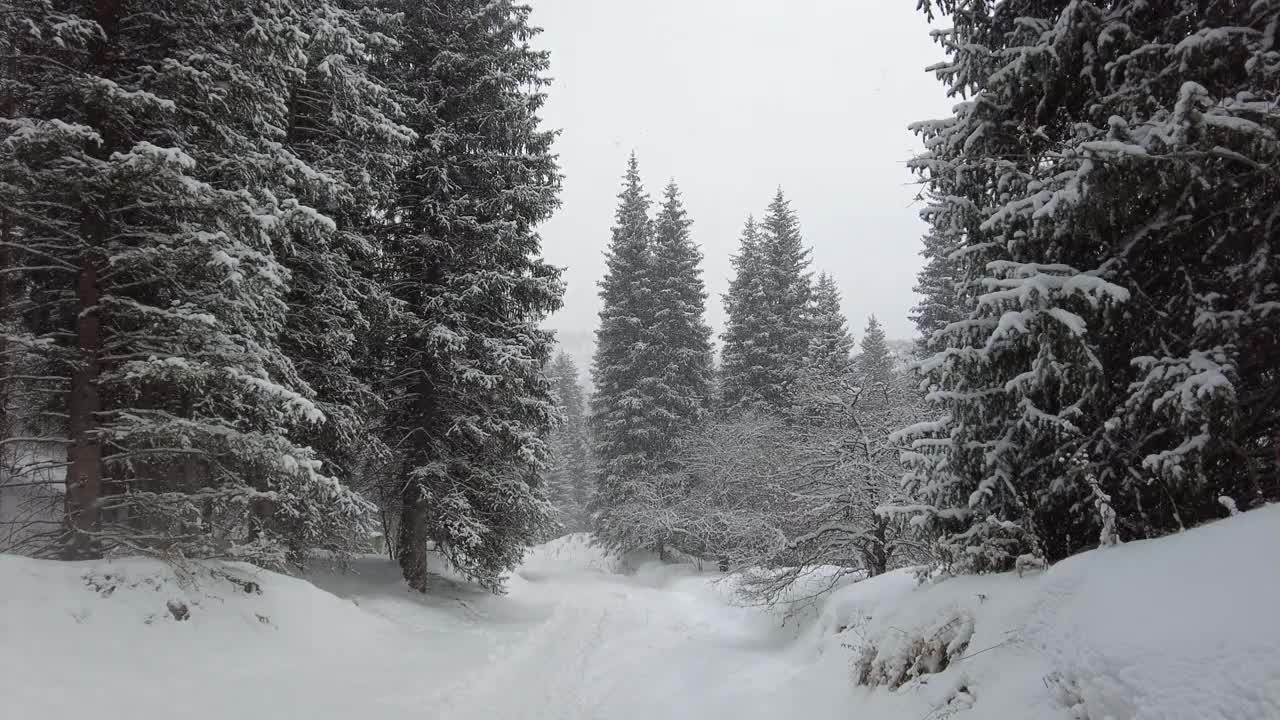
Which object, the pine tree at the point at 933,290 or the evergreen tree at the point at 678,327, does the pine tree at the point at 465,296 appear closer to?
the evergreen tree at the point at 678,327

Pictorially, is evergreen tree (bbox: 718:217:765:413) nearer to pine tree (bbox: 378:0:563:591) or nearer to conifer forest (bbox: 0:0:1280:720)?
conifer forest (bbox: 0:0:1280:720)

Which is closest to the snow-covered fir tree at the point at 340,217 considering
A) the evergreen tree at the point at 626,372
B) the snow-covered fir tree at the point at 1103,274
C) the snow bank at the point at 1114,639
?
the snow-covered fir tree at the point at 1103,274

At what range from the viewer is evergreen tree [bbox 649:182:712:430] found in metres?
24.8

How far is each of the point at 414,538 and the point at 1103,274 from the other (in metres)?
12.5

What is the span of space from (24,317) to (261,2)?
5139 millimetres

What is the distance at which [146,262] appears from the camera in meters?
6.82

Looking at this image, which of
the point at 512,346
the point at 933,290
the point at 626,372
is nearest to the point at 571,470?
the point at 626,372

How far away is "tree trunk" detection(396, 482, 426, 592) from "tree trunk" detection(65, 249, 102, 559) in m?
5.70

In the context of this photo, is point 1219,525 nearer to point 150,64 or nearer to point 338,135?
point 150,64

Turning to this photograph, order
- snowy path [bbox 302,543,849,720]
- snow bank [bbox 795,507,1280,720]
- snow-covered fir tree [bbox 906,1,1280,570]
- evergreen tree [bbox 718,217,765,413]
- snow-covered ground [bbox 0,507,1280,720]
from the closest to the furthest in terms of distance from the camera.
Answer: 1. snow bank [bbox 795,507,1280,720]
2. snow-covered ground [bbox 0,507,1280,720]
3. snow-covered fir tree [bbox 906,1,1280,570]
4. snowy path [bbox 302,543,849,720]
5. evergreen tree [bbox 718,217,765,413]

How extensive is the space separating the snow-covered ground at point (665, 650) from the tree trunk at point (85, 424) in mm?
775

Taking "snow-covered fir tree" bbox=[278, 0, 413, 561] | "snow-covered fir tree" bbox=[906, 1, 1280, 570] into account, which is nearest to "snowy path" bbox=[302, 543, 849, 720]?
"snow-covered fir tree" bbox=[906, 1, 1280, 570]

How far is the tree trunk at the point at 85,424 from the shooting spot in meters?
6.73

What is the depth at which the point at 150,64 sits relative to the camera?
7.39 m
